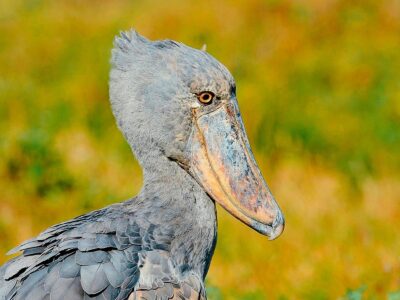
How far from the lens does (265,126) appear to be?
834 centimetres

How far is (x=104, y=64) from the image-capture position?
9.38 meters

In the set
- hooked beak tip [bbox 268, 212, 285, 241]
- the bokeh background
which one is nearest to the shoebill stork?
hooked beak tip [bbox 268, 212, 285, 241]

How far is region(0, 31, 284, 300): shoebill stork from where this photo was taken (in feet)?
12.2

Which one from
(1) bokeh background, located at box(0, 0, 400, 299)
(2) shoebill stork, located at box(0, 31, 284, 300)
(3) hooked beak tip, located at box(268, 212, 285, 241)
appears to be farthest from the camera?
(1) bokeh background, located at box(0, 0, 400, 299)

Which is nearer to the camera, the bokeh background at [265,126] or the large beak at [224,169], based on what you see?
the large beak at [224,169]

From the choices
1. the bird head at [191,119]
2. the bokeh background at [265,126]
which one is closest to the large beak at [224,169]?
the bird head at [191,119]

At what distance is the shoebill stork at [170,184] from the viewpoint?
3705 mm

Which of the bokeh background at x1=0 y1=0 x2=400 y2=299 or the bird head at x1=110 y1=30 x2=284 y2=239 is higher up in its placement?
the bokeh background at x1=0 y1=0 x2=400 y2=299

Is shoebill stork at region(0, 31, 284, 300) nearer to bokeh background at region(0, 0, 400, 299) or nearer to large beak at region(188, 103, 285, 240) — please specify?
large beak at region(188, 103, 285, 240)

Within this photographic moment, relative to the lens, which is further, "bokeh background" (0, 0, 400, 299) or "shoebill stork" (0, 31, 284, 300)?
"bokeh background" (0, 0, 400, 299)

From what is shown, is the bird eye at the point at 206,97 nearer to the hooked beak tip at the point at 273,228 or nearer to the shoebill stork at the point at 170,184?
the shoebill stork at the point at 170,184

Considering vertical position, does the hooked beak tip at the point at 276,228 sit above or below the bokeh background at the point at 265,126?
below

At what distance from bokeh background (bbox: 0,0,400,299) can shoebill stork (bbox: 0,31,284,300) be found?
98 cm

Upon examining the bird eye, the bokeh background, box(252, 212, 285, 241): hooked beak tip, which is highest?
the bokeh background
